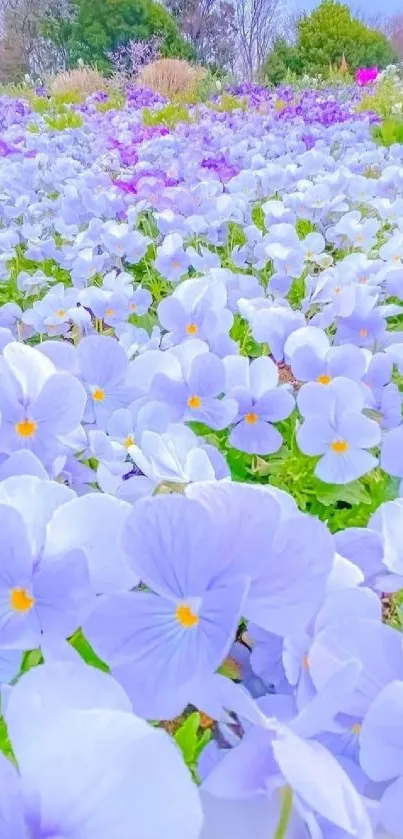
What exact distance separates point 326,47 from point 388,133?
12.6m

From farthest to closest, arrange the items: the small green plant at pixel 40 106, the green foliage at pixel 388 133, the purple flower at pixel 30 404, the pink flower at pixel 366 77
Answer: the pink flower at pixel 366 77, the small green plant at pixel 40 106, the green foliage at pixel 388 133, the purple flower at pixel 30 404

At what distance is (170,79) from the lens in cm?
1088

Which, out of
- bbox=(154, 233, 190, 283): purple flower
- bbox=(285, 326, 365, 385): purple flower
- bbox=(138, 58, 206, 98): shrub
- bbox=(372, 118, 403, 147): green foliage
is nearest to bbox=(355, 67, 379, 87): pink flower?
bbox=(138, 58, 206, 98): shrub

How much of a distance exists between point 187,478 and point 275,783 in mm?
239

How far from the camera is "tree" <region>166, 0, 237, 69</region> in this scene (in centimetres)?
2442

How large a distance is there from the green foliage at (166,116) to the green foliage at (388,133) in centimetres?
187

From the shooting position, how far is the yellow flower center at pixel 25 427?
667mm

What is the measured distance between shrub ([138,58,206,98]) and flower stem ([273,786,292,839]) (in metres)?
10.3

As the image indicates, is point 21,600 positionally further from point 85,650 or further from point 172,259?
point 172,259

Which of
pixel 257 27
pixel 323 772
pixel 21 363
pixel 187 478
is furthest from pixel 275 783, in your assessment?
pixel 257 27

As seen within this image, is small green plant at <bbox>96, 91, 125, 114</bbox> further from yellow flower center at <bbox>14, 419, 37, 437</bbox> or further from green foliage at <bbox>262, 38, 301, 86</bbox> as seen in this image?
yellow flower center at <bbox>14, 419, 37, 437</bbox>

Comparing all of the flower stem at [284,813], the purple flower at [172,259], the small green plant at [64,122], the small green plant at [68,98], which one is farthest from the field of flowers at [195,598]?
the small green plant at [68,98]

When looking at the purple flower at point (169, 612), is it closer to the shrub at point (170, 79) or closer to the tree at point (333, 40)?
the shrub at point (170, 79)

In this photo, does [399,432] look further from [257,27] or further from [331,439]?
[257,27]
